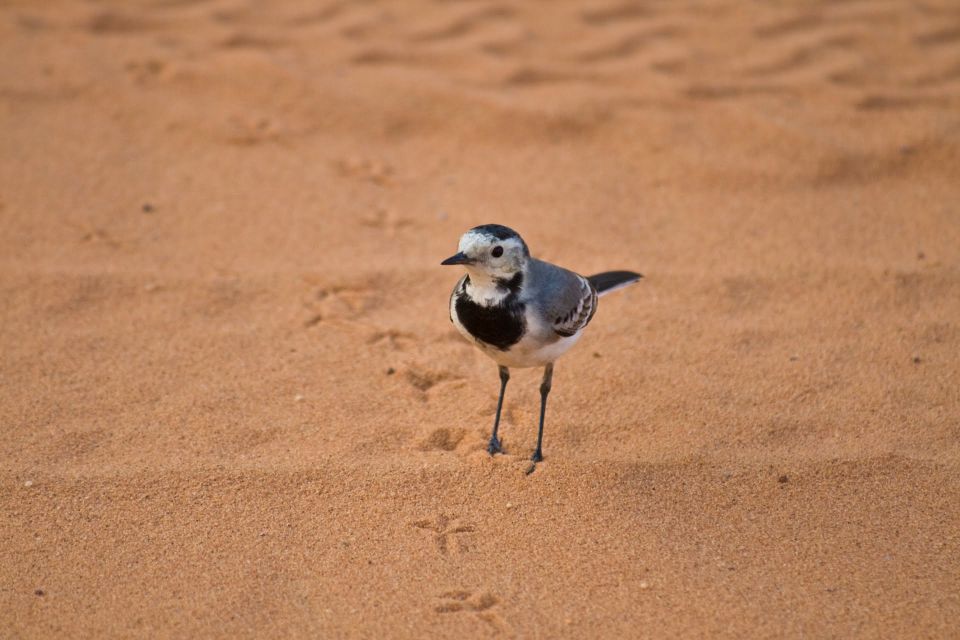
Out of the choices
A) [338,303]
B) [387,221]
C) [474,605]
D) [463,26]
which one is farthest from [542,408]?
[463,26]

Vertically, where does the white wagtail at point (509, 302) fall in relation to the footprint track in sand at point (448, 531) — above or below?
above

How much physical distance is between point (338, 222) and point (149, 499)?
117 inches

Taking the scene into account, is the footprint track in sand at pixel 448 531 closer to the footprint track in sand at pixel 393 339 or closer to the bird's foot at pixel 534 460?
the bird's foot at pixel 534 460

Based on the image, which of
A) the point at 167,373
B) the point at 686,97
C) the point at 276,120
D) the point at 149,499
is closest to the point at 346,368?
the point at 167,373

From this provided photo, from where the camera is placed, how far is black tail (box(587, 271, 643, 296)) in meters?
5.32

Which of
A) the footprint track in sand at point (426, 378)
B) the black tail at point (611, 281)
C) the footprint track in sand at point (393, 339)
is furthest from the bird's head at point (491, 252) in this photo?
the footprint track in sand at point (393, 339)

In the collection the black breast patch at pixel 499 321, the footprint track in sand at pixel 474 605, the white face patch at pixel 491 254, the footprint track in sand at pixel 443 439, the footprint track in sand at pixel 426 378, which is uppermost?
the white face patch at pixel 491 254

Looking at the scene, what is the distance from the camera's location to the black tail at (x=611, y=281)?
17.4 feet

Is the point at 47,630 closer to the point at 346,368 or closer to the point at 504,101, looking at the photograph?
the point at 346,368

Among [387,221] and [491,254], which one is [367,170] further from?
[491,254]

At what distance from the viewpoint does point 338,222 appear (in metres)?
6.93

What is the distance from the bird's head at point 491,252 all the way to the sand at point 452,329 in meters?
1.00

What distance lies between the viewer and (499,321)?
4391 mm

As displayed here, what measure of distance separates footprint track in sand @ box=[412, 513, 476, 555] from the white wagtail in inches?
31.8
